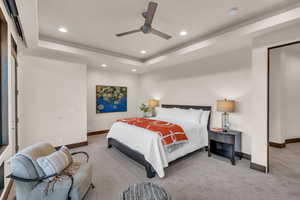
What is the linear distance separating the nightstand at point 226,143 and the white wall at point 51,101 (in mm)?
3879

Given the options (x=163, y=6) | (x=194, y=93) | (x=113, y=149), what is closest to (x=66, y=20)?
(x=163, y=6)

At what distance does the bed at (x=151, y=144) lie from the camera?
8.76 ft

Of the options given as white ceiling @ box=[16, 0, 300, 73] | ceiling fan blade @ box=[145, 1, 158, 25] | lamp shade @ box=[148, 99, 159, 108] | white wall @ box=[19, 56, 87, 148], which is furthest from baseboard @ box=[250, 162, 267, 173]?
white wall @ box=[19, 56, 87, 148]

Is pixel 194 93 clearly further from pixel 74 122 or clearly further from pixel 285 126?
pixel 74 122

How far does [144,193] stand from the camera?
156 centimetres

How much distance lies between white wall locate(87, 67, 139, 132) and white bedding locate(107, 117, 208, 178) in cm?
202

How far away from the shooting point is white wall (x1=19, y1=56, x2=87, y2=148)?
3623 mm

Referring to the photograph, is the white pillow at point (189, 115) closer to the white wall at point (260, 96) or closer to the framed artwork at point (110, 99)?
the white wall at point (260, 96)

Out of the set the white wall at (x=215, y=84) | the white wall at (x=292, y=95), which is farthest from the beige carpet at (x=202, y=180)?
the white wall at (x=292, y=95)

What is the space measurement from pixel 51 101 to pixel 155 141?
3.27 meters

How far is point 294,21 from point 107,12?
3.17m

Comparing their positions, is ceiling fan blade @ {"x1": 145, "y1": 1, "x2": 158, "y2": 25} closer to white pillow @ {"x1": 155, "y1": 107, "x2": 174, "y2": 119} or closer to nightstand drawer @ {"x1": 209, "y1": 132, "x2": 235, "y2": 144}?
nightstand drawer @ {"x1": 209, "y1": 132, "x2": 235, "y2": 144}

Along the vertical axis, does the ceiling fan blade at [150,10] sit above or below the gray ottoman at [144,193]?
above

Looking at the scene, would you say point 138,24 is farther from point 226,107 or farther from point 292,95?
point 292,95
